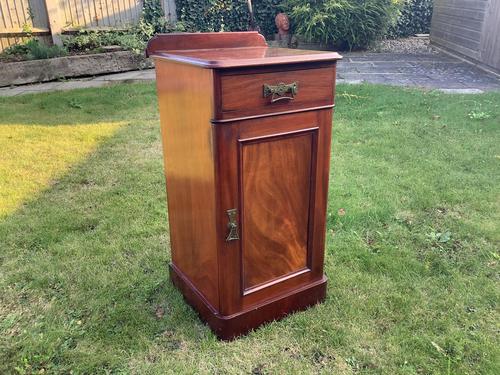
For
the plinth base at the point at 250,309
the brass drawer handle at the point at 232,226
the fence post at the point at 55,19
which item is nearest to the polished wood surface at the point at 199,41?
the brass drawer handle at the point at 232,226

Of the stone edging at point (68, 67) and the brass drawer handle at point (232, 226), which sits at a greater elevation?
the brass drawer handle at point (232, 226)

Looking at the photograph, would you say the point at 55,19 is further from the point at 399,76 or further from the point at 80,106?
the point at 399,76

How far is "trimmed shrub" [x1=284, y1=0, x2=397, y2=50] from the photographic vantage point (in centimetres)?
855

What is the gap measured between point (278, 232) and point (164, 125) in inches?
26.9

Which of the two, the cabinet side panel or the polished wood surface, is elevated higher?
the polished wood surface

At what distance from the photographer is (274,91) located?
154 cm

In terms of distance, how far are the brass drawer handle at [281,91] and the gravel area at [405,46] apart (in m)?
8.66

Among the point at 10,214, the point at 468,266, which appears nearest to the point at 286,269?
the point at 468,266

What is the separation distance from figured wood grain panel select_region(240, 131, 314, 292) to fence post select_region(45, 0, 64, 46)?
685cm

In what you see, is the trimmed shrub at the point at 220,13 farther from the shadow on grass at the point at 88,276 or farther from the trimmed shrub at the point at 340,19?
the shadow on grass at the point at 88,276

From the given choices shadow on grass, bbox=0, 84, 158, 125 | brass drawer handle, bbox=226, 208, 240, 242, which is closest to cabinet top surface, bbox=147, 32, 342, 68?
brass drawer handle, bbox=226, 208, 240, 242

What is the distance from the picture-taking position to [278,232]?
1.81 m

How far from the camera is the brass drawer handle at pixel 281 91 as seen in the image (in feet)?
5.00

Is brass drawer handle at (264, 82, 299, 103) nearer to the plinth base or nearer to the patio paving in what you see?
the plinth base
